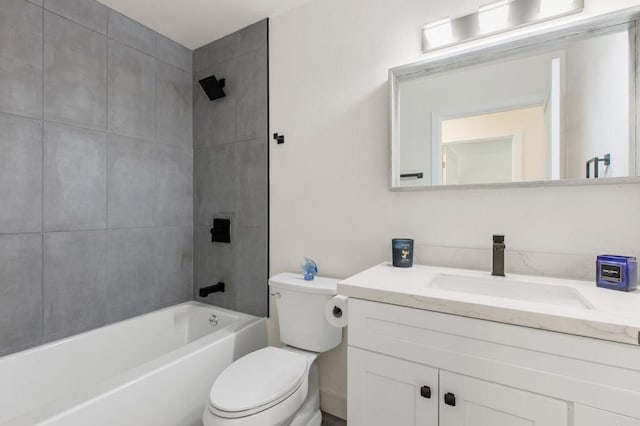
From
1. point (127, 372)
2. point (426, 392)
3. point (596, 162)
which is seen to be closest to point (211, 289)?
point (127, 372)

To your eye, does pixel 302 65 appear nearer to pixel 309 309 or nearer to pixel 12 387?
pixel 309 309

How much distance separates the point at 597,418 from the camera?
0.74m

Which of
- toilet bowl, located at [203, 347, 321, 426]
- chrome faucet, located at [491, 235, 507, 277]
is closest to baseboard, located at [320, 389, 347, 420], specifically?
toilet bowl, located at [203, 347, 321, 426]

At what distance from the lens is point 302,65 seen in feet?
5.95

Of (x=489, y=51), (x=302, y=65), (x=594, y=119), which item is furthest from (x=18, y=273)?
(x=594, y=119)

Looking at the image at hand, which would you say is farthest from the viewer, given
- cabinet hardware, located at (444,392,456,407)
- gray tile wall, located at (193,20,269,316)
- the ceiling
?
gray tile wall, located at (193,20,269,316)

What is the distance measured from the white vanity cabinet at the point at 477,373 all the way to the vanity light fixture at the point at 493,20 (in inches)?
46.9

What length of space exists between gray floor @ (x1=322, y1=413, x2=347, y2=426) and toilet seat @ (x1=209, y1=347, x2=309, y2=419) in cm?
49

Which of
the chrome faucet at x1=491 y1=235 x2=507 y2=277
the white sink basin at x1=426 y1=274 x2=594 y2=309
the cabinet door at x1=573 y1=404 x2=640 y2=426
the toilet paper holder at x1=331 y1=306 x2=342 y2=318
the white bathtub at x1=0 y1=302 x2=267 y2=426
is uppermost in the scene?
the chrome faucet at x1=491 y1=235 x2=507 y2=277

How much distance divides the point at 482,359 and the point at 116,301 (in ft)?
6.48

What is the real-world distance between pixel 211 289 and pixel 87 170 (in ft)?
3.32

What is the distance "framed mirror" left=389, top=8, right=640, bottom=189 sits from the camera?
3.65ft

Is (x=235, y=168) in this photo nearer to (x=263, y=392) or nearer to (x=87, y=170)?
(x=87, y=170)

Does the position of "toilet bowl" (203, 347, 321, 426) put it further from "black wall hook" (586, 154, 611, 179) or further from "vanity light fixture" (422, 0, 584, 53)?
"vanity light fixture" (422, 0, 584, 53)
